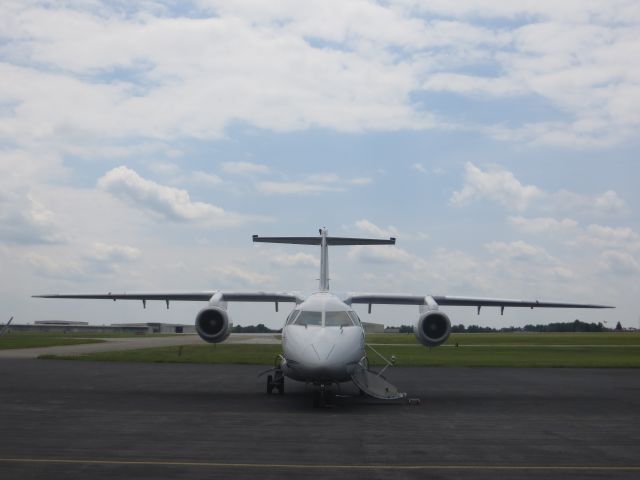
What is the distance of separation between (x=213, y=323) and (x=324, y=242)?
5534 mm

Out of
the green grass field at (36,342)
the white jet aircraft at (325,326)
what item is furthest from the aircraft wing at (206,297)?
the green grass field at (36,342)

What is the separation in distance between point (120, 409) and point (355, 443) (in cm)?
646

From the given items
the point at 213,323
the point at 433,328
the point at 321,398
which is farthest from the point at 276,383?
the point at 433,328

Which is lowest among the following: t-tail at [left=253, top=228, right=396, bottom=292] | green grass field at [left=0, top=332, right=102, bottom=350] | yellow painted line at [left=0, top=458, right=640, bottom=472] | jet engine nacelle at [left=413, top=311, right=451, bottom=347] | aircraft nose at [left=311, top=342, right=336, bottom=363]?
yellow painted line at [left=0, top=458, right=640, bottom=472]

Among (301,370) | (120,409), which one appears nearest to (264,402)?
(301,370)

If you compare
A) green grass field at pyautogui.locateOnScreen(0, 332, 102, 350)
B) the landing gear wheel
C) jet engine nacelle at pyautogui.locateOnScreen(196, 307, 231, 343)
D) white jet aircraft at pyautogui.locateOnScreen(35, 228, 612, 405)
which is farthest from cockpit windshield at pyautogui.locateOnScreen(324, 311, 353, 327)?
green grass field at pyautogui.locateOnScreen(0, 332, 102, 350)

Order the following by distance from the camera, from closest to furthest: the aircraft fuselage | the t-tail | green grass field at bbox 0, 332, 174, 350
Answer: the aircraft fuselage, the t-tail, green grass field at bbox 0, 332, 174, 350

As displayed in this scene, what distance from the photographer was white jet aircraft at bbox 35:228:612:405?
16.2m

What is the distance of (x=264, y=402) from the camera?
1791cm

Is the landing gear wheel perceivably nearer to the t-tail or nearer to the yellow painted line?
the t-tail

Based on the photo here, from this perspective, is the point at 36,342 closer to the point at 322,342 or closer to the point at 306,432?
the point at 322,342

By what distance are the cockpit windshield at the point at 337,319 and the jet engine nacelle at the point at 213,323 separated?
14.3 ft

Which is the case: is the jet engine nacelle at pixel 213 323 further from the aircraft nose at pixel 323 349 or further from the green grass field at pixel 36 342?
the green grass field at pixel 36 342

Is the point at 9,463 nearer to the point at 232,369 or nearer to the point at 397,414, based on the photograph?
the point at 397,414
